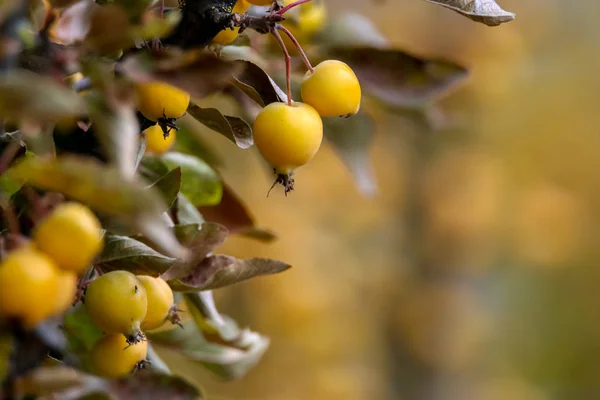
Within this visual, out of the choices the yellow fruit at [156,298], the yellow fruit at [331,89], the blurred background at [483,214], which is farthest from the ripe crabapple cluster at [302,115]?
the blurred background at [483,214]

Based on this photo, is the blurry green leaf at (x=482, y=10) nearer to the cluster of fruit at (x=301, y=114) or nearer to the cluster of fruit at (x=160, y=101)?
the cluster of fruit at (x=301, y=114)

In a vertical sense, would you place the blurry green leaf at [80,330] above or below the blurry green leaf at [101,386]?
below

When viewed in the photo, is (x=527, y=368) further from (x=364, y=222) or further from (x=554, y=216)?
(x=364, y=222)

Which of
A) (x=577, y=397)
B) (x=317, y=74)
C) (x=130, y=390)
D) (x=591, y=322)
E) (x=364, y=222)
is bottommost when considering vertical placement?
(x=577, y=397)

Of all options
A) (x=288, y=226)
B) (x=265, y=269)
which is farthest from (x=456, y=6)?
(x=288, y=226)

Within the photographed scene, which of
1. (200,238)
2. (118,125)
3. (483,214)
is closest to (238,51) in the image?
(200,238)

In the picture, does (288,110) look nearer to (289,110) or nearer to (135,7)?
(289,110)
